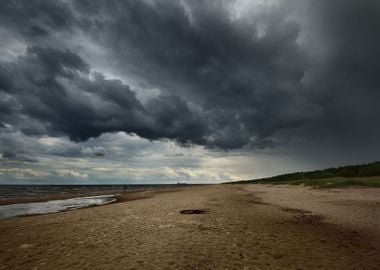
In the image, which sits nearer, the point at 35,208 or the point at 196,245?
the point at 196,245

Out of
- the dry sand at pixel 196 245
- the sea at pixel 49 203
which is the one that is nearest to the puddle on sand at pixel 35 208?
the sea at pixel 49 203

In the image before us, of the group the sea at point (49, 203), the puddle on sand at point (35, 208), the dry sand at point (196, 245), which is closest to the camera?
the dry sand at point (196, 245)

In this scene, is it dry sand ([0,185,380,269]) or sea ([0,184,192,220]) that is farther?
sea ([0,184,192,220])

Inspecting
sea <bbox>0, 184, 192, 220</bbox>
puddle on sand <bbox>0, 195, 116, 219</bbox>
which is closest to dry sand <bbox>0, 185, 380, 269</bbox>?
puddle on sand <bbox>0, 195, 116, 219</bbox>

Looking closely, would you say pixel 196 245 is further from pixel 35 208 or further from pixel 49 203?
pixel 49 203

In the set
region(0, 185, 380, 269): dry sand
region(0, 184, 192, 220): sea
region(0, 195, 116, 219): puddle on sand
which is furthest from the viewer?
region(0, 184, 192, 220): sea

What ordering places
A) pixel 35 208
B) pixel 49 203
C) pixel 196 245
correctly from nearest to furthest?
pixel 196 245
pixel 35 208
pixel 49 203

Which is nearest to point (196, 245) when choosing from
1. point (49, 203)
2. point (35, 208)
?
point (35, 208)

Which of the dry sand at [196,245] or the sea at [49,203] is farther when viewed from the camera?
the sea at [49,203]

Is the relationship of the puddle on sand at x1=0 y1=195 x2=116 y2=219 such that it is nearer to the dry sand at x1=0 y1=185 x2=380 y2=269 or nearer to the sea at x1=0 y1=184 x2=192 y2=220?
the sea at x1=0 y1=184 x2=192 y2=220

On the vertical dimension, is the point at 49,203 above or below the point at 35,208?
above

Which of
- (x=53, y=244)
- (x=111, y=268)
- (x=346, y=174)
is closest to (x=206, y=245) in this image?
(x=111, y=268)

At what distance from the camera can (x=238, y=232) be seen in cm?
1254

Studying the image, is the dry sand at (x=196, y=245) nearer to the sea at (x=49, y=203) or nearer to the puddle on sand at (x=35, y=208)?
the puddle on sand at (x=35, y=208)
